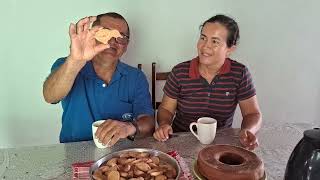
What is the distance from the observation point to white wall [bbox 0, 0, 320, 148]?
202 centimetres

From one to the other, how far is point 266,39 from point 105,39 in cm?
131

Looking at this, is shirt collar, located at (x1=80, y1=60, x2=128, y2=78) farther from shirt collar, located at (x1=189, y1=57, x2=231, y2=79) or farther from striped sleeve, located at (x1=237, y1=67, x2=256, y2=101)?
striped sleeve, located at (x1=237, y1=67, x2=256, y2=101)

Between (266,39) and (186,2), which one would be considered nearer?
(186,2)

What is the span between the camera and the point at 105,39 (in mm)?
1419

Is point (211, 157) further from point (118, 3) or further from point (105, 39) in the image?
point (118, 3)

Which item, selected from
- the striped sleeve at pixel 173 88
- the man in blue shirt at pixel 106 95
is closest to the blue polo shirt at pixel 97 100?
the man in blue shirt at pixel 106 95

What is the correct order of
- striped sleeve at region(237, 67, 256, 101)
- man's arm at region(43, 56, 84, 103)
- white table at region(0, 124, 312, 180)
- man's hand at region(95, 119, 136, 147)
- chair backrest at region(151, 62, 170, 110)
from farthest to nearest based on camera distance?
chair backrest at region(151, 62, 170, 110) → striped sleeve at region(237, 67, 256, 101) → man's arm at region(43, 56, 84, 103) → man's hand at region(95, 119, 136, 147) → white table at region(0, 124, 312, 180)

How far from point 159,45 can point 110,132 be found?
3.32 feet

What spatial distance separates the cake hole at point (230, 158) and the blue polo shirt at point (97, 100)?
0.63 m

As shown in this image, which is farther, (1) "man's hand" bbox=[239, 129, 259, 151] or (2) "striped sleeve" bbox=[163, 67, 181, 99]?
(2) "striped sleeve" bbox=[163, 67, 181, 99]

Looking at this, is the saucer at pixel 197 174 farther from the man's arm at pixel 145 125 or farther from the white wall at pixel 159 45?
the white wall at pixel 159 45

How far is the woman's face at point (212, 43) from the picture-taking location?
5.56ft

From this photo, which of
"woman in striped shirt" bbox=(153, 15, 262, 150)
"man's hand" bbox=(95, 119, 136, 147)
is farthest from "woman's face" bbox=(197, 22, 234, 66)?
"man's hand" bbox=(95, 119, 136, 147)

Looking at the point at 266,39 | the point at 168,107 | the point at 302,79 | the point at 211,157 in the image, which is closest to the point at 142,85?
the point at 168,107
